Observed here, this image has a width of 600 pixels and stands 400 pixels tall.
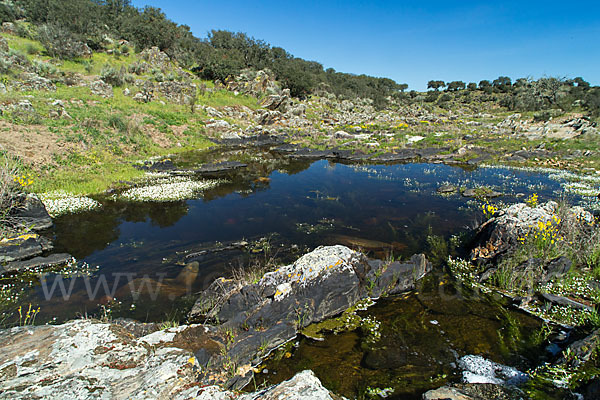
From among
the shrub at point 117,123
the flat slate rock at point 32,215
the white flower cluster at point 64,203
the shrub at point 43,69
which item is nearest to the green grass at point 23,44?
the shrub at point 43,69

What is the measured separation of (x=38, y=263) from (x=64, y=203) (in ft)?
23.4

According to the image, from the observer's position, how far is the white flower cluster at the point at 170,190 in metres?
18.5

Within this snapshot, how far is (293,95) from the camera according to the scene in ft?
246

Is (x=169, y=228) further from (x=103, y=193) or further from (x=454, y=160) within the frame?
(x=454, y=160)

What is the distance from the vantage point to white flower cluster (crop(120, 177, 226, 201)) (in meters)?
18.5

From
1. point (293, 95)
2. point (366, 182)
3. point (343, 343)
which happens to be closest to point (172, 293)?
point (343, 343)

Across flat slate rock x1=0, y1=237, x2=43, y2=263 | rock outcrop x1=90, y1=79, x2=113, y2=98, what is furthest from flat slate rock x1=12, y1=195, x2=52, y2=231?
rock outcrop x1=90, y1=79, x2=113, y2=98

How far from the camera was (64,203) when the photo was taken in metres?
16.2

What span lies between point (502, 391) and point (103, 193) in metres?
21.6

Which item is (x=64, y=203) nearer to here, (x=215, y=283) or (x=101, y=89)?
(x=215, y=283)

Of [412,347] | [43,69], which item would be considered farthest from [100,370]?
[43,69]

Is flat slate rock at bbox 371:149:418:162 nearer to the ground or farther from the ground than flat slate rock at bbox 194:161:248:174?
farther from the ground

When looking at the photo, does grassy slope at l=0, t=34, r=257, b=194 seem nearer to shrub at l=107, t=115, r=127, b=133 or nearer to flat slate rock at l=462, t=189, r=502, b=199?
shrub at l=107, t=115, r=127, b=133

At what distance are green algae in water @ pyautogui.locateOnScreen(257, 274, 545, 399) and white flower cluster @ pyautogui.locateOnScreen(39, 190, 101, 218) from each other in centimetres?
1500
